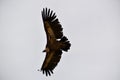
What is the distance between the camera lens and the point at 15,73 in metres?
21.9

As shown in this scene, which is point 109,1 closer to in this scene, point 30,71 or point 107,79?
point 107,79

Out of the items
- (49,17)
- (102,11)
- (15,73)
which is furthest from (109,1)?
(49,17)

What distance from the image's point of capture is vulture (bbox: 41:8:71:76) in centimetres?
1415

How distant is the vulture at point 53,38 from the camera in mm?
14150

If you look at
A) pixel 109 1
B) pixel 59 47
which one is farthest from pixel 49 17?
pixel 109 1

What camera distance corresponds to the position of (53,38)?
14.5m

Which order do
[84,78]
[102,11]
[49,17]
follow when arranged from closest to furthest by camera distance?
[49,17] → [84,78] → [102,11]

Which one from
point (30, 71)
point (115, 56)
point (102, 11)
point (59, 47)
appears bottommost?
point (59, 47)

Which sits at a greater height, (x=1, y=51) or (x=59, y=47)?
(x=1, y=51)

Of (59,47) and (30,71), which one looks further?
(30,71)

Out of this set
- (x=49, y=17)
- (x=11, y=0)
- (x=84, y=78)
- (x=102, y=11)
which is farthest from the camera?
(x=11, y=0)

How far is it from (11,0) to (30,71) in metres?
4.82

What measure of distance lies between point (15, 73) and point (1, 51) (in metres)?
1.63

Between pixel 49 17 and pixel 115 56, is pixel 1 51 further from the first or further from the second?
pixel 49 17
